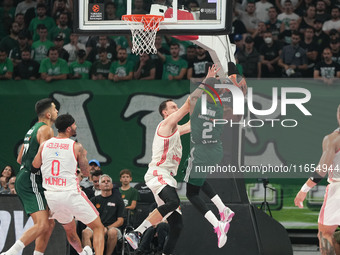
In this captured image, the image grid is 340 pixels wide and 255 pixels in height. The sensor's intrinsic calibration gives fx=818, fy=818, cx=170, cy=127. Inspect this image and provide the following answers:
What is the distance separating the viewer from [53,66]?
56.3 feet

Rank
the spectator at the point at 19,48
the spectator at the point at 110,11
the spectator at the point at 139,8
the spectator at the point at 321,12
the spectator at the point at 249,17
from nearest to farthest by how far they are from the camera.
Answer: the spectator at the point at 139,8, the spectator at the point at 110,11, the spectator at the point at 19,48, the spectator at the point at 321,12, the spectator at the point at 249,17

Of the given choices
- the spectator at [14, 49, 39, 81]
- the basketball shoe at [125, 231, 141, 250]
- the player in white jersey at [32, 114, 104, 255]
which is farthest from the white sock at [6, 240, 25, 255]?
the spectator at [14, 49, 39, 81]

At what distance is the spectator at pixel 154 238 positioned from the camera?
46.1 feet

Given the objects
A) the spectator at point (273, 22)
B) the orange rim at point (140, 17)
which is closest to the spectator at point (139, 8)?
the orange rim at point (140, 17)

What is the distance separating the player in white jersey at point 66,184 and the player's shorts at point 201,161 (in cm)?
180

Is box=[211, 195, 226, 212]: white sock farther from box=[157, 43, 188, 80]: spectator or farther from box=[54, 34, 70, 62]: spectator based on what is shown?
box=[54, 34, 70, 62]: spectator

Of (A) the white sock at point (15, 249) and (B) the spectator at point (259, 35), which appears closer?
(A) the white sock at point (15, 249)

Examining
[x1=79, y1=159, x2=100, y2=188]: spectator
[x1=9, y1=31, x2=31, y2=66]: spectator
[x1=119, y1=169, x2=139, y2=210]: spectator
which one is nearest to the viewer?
[x1=119, y1=169, x2=139, y2=210]: spectator

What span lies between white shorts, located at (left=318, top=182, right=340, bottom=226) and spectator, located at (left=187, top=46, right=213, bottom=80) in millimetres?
5080

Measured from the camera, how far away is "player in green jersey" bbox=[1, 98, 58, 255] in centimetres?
1228

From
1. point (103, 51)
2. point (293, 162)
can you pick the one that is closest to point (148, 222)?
point (293, 162)

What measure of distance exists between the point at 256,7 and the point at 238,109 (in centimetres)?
455

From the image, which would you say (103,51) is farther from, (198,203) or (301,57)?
(198,203)

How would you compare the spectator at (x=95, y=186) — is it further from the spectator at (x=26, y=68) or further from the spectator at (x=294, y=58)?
the spectator at (x=294, y=58)
